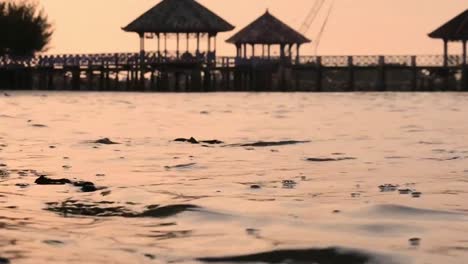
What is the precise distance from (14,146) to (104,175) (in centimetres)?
488

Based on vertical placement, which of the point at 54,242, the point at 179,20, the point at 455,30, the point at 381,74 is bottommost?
the point at 381,74

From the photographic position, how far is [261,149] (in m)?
15.9

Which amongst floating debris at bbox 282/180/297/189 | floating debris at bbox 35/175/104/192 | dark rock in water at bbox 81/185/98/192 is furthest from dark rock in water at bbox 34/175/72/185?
floating debris at bbox 282/180/297/189

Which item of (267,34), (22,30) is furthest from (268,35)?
(22,30)

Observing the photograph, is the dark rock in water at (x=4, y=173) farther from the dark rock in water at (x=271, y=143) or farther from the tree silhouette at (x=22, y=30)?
the tree silhouette at (x=22, y=30)

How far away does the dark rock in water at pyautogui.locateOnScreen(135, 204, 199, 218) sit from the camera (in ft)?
26.3

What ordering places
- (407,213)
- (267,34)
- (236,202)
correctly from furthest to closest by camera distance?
(267,34) < (236,202) < (407,213)

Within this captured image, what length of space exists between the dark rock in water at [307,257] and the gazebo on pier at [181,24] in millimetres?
64404

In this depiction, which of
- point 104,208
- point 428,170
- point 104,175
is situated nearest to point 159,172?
point 104,175

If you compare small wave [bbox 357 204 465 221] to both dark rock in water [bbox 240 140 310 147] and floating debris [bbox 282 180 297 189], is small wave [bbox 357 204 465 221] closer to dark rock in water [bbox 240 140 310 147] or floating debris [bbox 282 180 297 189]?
floating debris [bbox 282 180 297 189]

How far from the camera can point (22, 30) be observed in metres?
80.8

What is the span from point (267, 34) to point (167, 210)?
65023 millimetres

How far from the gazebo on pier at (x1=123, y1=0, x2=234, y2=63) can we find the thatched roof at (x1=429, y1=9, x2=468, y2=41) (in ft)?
42.1

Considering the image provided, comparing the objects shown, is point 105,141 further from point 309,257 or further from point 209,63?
point 209,63
